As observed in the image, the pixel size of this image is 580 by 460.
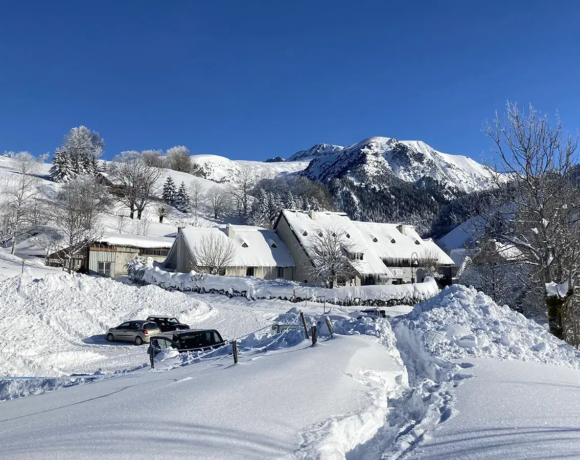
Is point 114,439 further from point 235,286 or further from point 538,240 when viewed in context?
point 235,286

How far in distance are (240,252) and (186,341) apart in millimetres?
30343

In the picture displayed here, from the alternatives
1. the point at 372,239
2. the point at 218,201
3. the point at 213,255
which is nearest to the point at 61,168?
the point at 218,201

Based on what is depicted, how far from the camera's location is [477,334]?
43.3 feet

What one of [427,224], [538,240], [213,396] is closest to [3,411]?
[213,396]

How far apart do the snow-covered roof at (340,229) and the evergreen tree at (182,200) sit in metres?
53.8

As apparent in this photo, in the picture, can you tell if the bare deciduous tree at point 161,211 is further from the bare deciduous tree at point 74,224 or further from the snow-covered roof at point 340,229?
the snow-covered roof at point 340,229

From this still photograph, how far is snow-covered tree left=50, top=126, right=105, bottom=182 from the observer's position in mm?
92125

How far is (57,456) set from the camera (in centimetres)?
540

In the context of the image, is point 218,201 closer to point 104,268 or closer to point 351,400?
point 104,268

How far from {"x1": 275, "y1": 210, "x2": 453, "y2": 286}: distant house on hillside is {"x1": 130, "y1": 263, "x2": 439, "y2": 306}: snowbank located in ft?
27.2

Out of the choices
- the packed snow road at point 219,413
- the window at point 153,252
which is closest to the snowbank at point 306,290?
the window at point 153,252

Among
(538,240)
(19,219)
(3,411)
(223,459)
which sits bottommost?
(3,411)

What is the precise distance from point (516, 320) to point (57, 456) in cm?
1340

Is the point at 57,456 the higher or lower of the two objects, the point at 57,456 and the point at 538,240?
the lower
